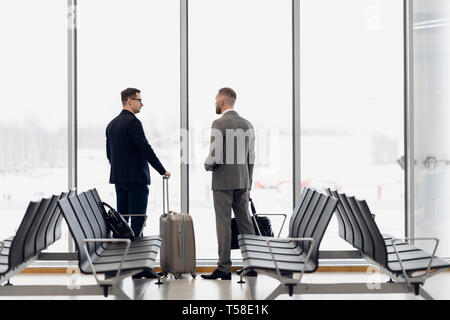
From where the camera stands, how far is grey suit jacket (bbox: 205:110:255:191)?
190 inches

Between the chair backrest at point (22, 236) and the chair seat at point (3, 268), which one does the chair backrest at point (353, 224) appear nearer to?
the chair backrest at point (22, 236)

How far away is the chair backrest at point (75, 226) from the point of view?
3.59 m

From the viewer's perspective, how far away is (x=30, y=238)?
3.85 metres

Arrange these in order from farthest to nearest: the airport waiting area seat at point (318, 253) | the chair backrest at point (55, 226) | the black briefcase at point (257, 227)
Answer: the black briefcase at point (257, 227) < the chair backrest at point (55, 226) < the airport waiting area seat at point (318, 253)

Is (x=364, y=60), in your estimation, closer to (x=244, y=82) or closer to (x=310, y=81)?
(x=310, y=81)

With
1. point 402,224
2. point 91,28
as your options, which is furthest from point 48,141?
point 402,224

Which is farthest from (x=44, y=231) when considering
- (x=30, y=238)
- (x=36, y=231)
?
(x=30, y=238)

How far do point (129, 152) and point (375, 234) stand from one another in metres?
2.25

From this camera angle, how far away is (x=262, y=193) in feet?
19.2

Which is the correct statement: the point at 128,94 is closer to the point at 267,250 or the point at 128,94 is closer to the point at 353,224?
the point at 267,250

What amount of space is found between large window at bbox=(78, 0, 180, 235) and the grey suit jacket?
1.02m

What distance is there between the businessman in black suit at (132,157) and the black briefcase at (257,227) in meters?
0.73

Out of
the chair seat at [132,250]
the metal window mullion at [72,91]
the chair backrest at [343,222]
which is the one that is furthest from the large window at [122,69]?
the chair backrest at [343,222]

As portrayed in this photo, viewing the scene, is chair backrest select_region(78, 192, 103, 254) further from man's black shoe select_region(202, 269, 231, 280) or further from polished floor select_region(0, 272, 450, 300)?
man's black shoe select_region(202, 269, 231, 280)
